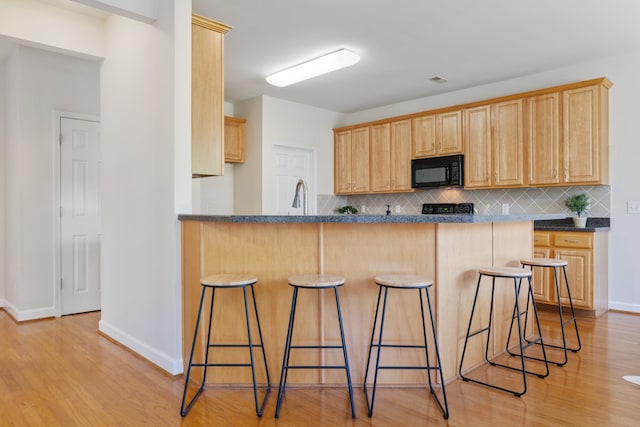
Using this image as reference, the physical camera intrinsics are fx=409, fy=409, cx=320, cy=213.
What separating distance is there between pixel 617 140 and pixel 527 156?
0.82 metres

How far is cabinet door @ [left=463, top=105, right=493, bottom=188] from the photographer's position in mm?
4816

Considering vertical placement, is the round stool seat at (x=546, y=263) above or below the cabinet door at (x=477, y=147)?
below

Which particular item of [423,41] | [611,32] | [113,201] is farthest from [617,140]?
[113,201]

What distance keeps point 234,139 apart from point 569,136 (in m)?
4.02

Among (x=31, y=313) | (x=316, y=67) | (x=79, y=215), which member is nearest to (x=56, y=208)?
(x=79, y=215)

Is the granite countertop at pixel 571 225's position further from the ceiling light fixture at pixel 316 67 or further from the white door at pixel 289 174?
the white door at pixel 289 174

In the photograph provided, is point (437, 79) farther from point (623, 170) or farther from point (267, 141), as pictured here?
point (267, 141)

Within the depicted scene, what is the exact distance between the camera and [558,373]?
2570mm

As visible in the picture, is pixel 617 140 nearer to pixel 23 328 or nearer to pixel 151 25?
pixel 151 25

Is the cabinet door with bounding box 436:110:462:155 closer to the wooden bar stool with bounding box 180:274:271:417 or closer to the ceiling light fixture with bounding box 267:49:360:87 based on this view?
the ceiling light fixture with bounding box 267:49:360:87

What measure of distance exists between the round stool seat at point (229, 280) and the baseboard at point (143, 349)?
75cm

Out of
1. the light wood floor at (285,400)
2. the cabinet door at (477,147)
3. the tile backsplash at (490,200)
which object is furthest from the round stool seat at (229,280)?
the tile backsplash at (490,200)

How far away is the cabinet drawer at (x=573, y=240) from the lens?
390cm

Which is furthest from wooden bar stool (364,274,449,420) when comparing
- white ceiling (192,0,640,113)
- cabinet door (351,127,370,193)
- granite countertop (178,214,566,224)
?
cabinet door (351,127,370,193)
